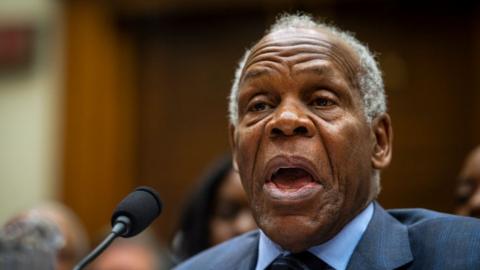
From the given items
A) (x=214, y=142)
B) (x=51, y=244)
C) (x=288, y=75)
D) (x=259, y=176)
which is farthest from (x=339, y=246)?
(x=214, y=142)

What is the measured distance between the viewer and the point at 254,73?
228 centimetres

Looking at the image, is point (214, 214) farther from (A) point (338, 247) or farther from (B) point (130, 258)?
(A) point (338, 247)

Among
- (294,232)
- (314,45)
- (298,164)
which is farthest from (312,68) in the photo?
(294,232)

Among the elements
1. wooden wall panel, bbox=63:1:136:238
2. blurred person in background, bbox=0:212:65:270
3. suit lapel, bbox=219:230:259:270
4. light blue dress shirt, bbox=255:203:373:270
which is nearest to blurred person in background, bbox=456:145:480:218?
light blue dress shirt, bbox=255:203:373:270

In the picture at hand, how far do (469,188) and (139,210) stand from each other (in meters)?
1.27

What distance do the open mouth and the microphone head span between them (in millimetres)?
301

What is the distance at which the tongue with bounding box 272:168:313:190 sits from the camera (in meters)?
2.15

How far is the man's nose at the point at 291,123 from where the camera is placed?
2.12 metres

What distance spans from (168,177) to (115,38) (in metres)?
0.95

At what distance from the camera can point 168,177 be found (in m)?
5.57

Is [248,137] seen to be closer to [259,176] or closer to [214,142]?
[259,176]

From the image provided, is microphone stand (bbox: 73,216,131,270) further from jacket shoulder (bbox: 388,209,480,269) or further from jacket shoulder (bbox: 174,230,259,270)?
jacket shoulder (bbox: 388,209,480,269)

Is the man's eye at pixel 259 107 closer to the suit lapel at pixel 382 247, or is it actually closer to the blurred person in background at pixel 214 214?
the suit lapel at pixel 382 247

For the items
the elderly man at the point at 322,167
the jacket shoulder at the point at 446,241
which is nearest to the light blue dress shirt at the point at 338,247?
the elderly man at the point at 322,167
